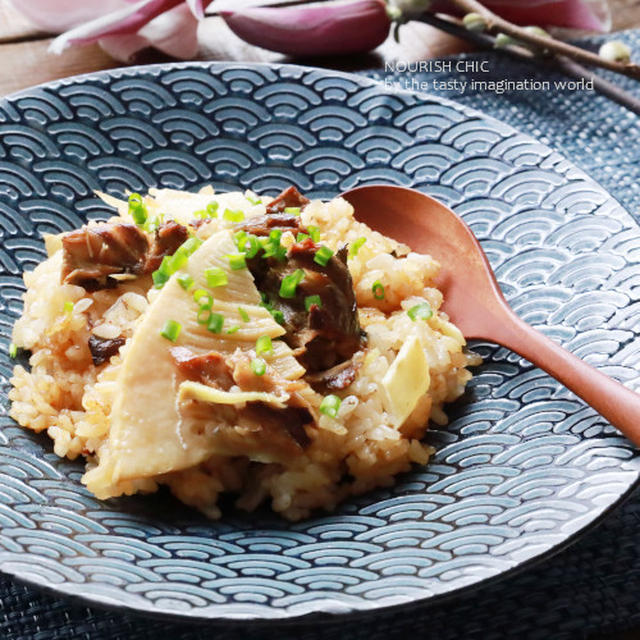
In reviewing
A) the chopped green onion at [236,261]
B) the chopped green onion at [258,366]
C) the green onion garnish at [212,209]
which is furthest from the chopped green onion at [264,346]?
the green onion garnish at [212,209]

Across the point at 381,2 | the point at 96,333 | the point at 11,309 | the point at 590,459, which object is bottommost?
the point at 11,309

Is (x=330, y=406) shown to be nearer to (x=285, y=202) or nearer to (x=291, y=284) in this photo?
(x=291, y=284)

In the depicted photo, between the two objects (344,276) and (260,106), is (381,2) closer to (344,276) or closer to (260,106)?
(260,106)

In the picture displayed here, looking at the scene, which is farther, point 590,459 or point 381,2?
point 381,2

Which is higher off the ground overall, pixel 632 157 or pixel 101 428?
pixel 632 157

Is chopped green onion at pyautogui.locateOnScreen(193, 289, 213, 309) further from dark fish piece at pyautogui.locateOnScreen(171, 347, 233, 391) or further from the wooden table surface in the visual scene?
the wooden table surface

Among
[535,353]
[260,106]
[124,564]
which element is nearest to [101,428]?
[124,564]

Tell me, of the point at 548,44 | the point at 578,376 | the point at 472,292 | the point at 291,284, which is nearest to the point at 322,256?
the point at 291,284
